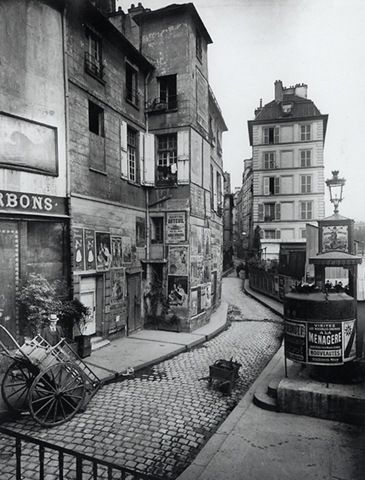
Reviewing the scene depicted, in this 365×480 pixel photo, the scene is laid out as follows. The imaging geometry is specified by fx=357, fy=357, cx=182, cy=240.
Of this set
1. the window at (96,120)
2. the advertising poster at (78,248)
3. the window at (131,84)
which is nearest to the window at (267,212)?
the window at (131,84)

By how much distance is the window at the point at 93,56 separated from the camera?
39.0 feet

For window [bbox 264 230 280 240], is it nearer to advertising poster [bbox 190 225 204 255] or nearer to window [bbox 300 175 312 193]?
window [bbox 300 175 312 193]

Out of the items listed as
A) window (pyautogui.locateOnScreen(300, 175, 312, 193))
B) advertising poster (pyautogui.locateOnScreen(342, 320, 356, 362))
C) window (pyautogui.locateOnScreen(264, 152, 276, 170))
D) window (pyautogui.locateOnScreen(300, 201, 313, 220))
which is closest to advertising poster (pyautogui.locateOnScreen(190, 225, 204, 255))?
advertising poster (pyautogui.locateOnScreen(342, 320, 356, 362))

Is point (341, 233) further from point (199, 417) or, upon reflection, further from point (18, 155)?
point (18, 155)

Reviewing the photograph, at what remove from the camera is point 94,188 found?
12055 millimetres

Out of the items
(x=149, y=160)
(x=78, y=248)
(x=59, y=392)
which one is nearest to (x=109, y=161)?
(x=149, y=160)

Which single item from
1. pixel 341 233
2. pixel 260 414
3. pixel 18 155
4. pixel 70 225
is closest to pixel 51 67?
pixel 18 155

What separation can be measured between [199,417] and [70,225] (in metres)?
6.56

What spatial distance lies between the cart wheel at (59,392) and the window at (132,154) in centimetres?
945

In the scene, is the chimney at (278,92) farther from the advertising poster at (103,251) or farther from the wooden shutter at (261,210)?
the advertising poster at (103,251)

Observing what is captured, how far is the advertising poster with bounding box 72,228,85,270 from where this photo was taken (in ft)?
35.9

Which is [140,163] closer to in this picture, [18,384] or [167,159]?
[167,159]

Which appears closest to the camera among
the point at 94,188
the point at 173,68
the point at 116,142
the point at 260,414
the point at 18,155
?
the point at 260,414

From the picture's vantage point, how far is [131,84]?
15.0m
